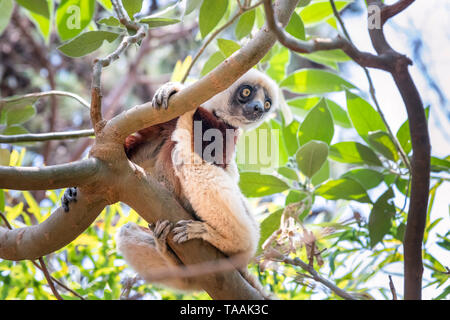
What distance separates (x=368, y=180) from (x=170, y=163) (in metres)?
1.30

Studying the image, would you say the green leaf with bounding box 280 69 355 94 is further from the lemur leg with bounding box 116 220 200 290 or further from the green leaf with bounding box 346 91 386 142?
the lemur leg with bounding box 116 220 200 290

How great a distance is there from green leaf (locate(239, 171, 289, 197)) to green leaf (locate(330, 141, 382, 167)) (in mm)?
413

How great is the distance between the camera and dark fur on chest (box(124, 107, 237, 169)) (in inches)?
118

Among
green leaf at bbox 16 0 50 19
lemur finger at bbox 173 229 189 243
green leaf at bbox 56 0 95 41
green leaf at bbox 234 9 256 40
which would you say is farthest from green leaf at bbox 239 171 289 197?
green leaf at bbox 16 0 50 19

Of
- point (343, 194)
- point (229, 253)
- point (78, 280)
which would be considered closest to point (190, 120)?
point (229, 253)

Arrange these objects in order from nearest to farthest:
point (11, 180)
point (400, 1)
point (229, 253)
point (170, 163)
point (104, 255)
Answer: point (11, 180) < point (400, 1) < point (229, 253) < point (170, 163) < point (104, 255)

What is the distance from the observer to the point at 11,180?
189cm

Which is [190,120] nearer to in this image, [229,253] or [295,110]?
[229,253]

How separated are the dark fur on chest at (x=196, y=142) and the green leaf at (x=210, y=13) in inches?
20.2

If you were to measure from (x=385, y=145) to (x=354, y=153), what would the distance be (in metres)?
0.25

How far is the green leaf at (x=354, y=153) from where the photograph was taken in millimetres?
3133

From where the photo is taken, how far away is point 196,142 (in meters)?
2.96

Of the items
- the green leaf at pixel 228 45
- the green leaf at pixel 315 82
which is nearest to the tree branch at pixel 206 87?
the green leaf at pixel 228 45
